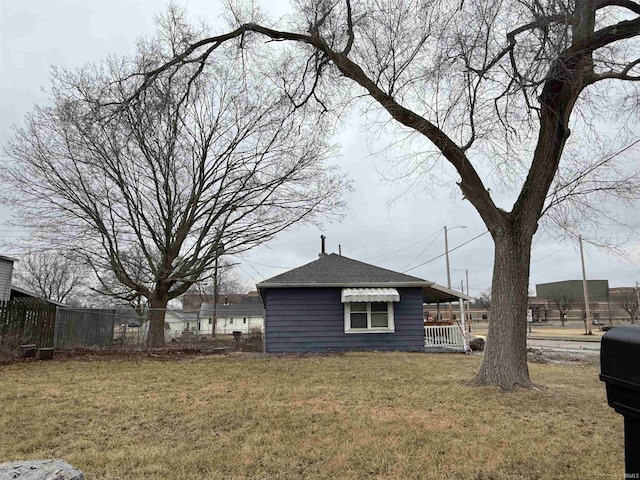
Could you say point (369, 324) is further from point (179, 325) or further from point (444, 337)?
point (179, 325)

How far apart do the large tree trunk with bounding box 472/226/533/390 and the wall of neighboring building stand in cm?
1884

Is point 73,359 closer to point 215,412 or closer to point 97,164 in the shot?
point 97,164

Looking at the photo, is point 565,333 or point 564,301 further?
point 564,301

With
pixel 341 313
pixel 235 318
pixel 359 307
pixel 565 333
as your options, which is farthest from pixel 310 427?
pixel 235 318

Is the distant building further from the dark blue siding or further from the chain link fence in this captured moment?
the chain link fence

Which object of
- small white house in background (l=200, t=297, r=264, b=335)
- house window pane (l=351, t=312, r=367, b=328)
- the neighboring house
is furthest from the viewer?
small white house in background (l=200, t=297, r=264, b=335)

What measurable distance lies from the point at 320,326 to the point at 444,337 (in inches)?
201

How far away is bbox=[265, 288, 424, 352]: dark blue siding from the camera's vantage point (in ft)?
45.0

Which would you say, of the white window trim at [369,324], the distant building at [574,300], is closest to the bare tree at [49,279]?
the white window trim at [369,324]

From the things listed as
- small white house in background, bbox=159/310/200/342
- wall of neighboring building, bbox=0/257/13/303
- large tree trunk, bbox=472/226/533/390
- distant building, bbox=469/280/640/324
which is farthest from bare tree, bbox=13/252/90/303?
distant building, bbox=469/280/640/324

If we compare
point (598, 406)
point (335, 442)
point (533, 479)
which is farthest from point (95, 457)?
point (598, 406)

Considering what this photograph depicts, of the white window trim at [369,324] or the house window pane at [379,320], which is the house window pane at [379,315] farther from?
the white window trim at [369,324]

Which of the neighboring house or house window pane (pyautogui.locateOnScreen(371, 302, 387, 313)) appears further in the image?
the neighboring house

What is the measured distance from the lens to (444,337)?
1586cm
